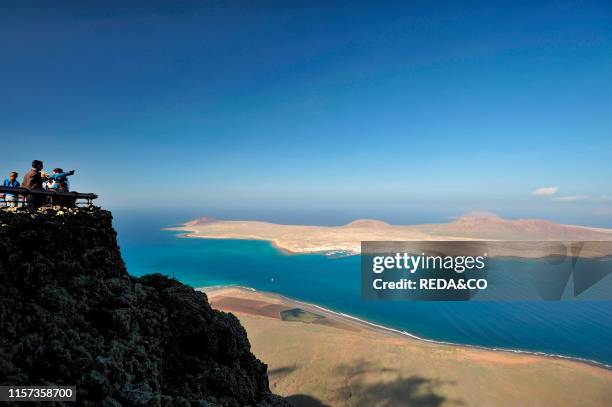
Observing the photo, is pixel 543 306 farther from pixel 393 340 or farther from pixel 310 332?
pixel 310 332

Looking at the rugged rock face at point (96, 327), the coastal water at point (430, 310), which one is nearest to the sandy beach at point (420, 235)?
the coastal water at point (430, 310)

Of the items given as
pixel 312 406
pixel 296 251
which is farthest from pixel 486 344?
pixel 296 251

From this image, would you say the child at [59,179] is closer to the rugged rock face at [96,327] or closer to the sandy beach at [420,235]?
the rugged rock face at [96,327]

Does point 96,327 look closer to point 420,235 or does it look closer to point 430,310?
point 430,310

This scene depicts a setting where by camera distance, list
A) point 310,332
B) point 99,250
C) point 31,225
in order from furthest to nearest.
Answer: point 310,332 → point 99,250 → point 31,225

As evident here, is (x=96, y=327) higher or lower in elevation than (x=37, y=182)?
lower

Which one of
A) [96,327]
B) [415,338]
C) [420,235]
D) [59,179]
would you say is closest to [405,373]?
[415,338]
